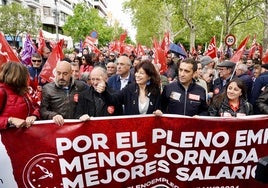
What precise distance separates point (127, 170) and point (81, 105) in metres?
0.99

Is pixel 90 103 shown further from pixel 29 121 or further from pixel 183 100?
pixel 183 100

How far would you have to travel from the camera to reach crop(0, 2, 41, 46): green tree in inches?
1284

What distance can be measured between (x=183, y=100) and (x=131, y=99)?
63cm

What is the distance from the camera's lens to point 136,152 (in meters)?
3.79

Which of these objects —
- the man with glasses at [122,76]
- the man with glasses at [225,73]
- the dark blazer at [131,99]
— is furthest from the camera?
the man with glasses at [225,73]

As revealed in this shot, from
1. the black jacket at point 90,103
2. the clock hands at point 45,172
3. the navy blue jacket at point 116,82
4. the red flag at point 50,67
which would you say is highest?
the red flag at point 50,67

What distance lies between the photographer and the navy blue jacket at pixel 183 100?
4.29 m

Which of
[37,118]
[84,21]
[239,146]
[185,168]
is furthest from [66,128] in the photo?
[84,21]

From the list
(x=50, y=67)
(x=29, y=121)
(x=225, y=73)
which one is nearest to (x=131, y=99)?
(x=29, y=121)

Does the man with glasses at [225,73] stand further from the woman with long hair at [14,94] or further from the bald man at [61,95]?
the woman with long hair at [14,94]

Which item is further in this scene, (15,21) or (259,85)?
(15,21)

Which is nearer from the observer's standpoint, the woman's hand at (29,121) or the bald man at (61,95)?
the woman's hand at (29,121)

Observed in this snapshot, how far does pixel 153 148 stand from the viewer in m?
3.83

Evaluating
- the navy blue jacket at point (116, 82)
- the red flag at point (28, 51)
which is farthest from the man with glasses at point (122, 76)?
the red flag at point (28, 51)
